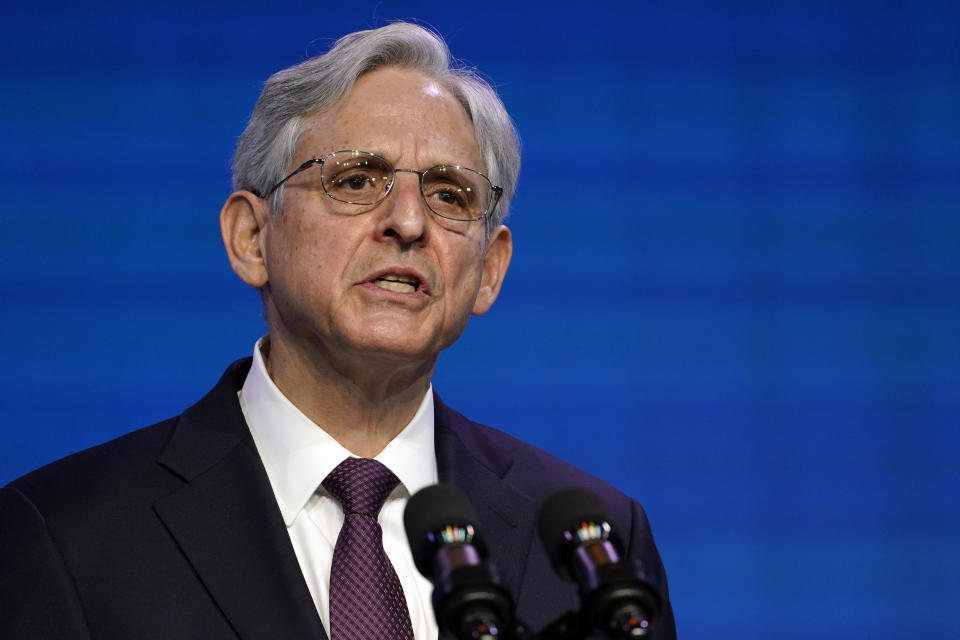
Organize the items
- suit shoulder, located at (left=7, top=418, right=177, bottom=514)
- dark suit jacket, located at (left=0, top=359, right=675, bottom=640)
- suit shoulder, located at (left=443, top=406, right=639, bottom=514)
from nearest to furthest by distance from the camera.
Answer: dark suit jacket, located at (left=0, top=359, right=675, bottom=640) → suit shoulder, located at (left=7, top=418, right=177, bottom=514) → suit shoulder, located at (left=443, top=406, right=639, bottom=514)

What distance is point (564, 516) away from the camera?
4.01ft

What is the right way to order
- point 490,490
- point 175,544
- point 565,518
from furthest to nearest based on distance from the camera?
point 490,490
point 175,544
point 565,518

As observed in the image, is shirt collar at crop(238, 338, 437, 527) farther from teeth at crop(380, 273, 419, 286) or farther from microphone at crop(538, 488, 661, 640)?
microphone at crop(538, 488, 661, 640)

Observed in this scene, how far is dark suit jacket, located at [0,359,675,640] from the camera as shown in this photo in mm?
1702

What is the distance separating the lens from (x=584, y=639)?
44.3 inches

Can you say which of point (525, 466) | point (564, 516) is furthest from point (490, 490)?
A: point (564, 516)

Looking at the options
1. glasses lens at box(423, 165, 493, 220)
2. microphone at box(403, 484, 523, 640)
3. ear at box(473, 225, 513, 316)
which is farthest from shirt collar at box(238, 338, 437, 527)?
A: microphone at box(403, 484, 523, 640)

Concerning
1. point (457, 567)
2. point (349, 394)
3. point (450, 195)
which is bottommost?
point (457, 567)

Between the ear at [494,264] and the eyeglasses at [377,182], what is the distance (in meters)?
0.24

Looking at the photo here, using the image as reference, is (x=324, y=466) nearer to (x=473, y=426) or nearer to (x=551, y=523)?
(x=473, y=426)

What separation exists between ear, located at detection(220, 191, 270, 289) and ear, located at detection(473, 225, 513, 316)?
45cm

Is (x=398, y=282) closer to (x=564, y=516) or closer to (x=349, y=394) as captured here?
(x=349, y=394)

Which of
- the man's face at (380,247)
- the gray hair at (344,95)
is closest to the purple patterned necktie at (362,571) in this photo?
the man's face at (380,247)

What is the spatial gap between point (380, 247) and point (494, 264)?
0.46 metres
